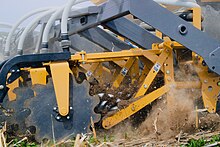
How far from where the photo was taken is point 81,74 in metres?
4.25

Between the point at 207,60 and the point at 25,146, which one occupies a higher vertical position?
the point at 207,60

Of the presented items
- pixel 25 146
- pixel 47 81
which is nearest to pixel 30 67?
pixel 47 81

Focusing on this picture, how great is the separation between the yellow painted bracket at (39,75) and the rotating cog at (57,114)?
0.41 ft

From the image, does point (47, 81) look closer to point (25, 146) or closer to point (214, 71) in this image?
point (25, 146)

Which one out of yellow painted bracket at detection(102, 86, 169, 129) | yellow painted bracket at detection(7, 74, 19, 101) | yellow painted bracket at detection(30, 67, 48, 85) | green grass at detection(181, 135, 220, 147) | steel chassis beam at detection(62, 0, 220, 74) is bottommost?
green grass at detection(181, 135, 220, 147)

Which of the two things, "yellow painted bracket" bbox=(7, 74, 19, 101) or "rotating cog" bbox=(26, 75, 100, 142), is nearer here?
"rotating cog" bbox=(26, 75, 100, 142)

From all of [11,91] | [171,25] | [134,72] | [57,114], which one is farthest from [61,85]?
[134,72]

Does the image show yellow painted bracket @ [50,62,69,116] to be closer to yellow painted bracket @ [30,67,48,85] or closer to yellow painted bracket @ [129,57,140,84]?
yellow painted bracket @ [30,67,48,85]

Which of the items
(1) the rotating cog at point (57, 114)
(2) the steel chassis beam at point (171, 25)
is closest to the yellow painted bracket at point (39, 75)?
(1) the rotating cog at point (57, 114)

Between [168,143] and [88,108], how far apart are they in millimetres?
788

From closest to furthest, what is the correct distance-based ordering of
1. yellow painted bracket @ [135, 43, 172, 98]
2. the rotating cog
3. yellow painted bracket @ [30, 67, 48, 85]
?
1. the rotating cog
2. yellow painted bracket @ [30, 67, 48, 85]
3. yellow painted bracket @ [135, 43, 172, 98]

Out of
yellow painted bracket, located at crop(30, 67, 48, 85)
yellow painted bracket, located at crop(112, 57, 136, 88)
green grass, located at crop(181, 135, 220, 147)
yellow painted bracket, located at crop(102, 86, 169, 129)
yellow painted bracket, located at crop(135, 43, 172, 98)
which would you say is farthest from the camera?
yellow painted bracket, located at crop(112, 57, 136, 88)

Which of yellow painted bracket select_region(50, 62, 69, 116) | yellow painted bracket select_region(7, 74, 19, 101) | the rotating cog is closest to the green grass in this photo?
the rotating cog

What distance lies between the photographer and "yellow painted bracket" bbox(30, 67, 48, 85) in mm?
3869
